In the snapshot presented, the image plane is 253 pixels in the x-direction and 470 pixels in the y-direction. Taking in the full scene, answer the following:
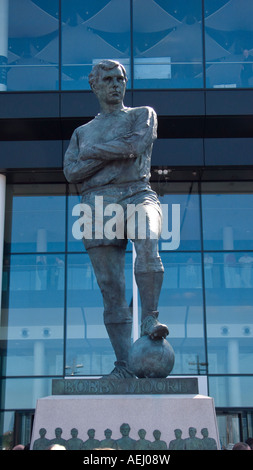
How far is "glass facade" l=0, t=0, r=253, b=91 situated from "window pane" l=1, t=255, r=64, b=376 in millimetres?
4551

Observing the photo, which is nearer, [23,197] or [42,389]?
[42,389]

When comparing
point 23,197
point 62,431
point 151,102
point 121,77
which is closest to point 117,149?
point 121,77

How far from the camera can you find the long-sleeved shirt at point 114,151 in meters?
5.52

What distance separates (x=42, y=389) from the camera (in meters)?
16.3

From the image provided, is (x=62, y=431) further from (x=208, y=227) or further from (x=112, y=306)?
(x=208, y=227)

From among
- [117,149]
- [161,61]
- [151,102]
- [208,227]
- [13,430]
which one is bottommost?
[13,430]

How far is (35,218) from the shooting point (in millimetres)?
17406

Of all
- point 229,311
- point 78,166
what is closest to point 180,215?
point 229,311

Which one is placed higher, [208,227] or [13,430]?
[208,227]

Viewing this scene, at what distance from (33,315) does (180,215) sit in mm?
4533

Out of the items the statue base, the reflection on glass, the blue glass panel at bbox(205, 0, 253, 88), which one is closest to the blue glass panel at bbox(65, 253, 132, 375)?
the reflection on glass
